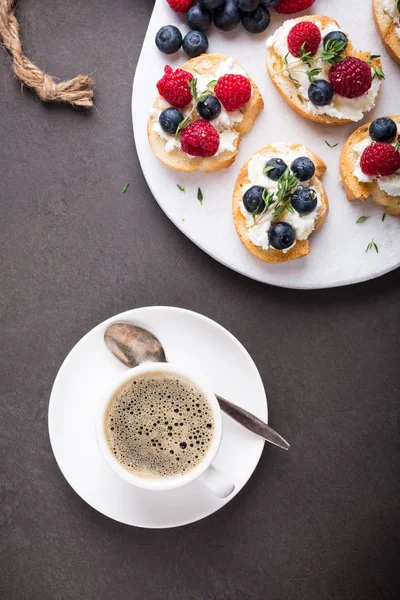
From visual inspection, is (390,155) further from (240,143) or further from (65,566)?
(65,566)

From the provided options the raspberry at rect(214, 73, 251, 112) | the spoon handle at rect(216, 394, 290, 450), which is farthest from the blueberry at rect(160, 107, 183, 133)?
the spoon handle at rect(216, 394, 290, 450)

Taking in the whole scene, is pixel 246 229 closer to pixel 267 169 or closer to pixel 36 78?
pixel 267 169

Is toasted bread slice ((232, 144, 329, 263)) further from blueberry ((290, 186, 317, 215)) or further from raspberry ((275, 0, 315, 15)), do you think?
raspberry ((275, 0, 315, 15))

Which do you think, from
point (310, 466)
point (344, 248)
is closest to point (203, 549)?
point (310, 466)

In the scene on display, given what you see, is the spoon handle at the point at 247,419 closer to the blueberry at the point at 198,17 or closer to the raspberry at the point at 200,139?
the raspberry at the point at 200,139

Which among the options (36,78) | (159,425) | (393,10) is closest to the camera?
(159,425)

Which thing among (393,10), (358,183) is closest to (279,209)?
Result: (358,183)

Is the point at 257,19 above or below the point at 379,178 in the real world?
above
